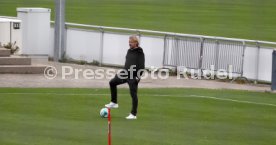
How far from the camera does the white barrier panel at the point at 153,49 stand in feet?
108

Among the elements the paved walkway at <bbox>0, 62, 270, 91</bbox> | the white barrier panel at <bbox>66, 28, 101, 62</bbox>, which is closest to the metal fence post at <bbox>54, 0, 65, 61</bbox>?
the white barrier panel at <bbox>66, 28, 101, 62</bbox>

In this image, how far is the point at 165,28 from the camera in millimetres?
33500

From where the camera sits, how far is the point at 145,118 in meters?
21.5

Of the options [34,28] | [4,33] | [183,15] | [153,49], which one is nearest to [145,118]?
[183,15]

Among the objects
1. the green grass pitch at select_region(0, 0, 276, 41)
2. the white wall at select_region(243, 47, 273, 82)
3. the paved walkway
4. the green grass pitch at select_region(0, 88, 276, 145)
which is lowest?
the green grass pitch at select_region(0, 88, 276, 145)

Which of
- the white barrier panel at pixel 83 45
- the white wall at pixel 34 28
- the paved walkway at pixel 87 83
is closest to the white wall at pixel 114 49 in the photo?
the white barrier panel at pixel 83 45

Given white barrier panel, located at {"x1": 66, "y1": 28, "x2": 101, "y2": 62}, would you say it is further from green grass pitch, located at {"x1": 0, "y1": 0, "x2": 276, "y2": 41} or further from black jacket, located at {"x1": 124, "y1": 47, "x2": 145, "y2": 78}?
black jacket, located at {"x1": 124, "y1": 47, "x2": 145, "y2": 78}

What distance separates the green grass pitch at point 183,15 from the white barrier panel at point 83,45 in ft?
1.61

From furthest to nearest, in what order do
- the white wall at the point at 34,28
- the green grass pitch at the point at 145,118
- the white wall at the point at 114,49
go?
the white wall at the point at 34,28
the white wall at the point at 114,49
the green grass pitch at the point at 145,118

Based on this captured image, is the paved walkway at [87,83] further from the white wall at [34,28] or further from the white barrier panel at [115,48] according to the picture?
the white wall at [34,28]

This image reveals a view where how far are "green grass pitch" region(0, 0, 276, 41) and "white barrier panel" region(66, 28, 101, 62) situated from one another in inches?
19.3

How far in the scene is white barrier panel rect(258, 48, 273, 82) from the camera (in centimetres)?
2966

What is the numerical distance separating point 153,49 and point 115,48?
5.50ft

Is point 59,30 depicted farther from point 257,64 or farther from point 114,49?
point 257,64
